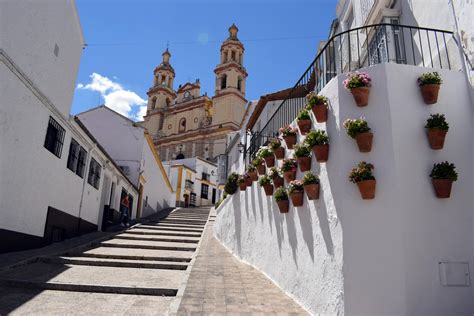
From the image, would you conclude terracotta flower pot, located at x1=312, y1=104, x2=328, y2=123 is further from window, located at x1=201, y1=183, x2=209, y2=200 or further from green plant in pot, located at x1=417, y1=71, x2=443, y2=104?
window, located at x1=201, y1=183, x2=209, y2=200

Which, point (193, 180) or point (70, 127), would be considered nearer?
point (70, 127)

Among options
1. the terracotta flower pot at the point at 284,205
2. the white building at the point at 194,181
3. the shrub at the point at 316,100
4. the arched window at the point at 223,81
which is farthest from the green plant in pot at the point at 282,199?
the arched window at the point at 223,81

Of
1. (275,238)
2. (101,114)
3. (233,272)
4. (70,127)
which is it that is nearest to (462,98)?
(275,238)

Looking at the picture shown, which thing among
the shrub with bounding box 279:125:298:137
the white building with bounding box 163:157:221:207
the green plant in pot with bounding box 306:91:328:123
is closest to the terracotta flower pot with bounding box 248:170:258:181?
the shrub with bounding box 279:125:298:137

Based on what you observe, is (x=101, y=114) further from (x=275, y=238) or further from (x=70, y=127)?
(x=275, y=238)

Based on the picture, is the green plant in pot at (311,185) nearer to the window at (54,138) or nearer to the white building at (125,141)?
the window at (54,138)

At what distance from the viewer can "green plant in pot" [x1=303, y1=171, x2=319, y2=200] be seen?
519cm

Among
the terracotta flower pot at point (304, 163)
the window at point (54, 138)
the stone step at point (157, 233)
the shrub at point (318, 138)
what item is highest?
the window at point (54, 138)

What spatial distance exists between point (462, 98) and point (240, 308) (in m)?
4.12

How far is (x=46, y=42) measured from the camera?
934 centimetres

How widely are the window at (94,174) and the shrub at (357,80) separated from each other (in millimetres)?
10406

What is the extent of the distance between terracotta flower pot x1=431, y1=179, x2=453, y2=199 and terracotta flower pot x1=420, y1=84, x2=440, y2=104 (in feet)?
3.56

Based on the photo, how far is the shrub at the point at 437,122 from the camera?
4.61 metres

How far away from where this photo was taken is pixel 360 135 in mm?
4574
